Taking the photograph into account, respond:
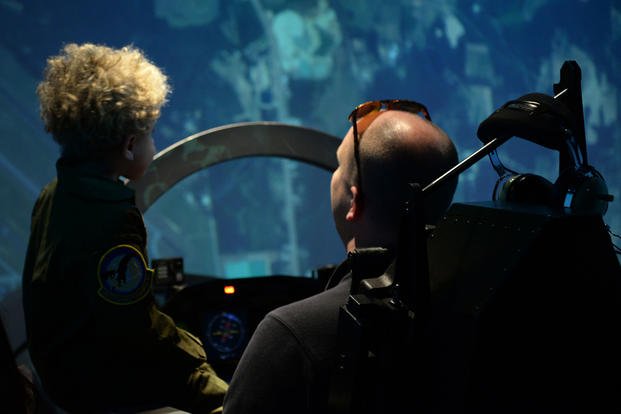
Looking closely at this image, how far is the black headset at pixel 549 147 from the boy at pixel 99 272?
31.5 inches

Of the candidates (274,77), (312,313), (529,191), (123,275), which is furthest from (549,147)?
(274,77)

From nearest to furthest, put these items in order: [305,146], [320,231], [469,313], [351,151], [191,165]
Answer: [469,313] → [351,151] → [191,165] → [305,146] → [320,231]

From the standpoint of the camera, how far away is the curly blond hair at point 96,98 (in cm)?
126

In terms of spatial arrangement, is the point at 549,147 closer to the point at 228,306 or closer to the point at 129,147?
the point at 129,147

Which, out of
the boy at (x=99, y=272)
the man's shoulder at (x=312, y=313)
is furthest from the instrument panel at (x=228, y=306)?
the man's shoulder at (x=312, y=313)

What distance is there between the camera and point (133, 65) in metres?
1.32

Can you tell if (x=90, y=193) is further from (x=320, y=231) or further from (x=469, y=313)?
(x=320, y=231)

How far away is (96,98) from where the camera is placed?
1258 millimetres

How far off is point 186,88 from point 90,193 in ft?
78.7

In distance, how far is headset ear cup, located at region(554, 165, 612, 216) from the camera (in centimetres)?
70

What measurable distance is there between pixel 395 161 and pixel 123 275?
2.05 ft

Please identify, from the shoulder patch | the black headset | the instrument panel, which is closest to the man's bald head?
the black headset

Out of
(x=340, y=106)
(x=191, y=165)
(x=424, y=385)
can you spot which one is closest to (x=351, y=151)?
(x=424, y=385)

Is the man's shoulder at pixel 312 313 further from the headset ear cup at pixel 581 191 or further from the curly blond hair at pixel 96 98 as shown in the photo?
the curly blond hair at pixel 96 98
